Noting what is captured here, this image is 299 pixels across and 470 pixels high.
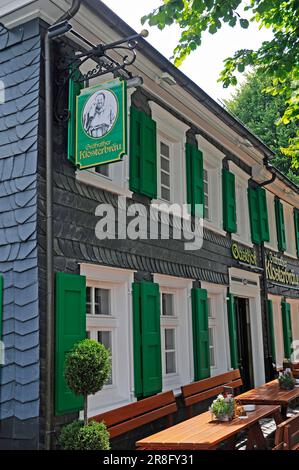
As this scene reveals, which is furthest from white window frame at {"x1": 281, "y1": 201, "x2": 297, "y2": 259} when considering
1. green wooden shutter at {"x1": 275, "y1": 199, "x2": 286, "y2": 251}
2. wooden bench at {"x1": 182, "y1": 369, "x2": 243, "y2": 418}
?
wooden bench at {"x1": 182, "y1": 369, "x2": 243, "y2": 418}

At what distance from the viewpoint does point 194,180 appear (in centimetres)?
958

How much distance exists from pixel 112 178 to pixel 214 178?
4.13 metres

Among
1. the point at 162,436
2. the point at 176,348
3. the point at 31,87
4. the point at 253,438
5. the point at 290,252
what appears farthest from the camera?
the point at 290,252

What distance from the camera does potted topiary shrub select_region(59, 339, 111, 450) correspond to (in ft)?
17.2

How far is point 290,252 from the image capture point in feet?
53.0

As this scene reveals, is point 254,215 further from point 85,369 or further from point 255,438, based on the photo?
point 85,369

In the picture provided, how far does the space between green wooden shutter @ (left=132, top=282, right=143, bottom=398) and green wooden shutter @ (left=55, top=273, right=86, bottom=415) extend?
120cm

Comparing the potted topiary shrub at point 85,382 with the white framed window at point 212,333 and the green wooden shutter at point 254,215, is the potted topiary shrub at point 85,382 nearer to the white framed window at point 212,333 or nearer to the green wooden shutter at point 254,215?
the white framed window at point 212,333

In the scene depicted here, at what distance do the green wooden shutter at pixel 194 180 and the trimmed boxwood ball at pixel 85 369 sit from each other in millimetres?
4453

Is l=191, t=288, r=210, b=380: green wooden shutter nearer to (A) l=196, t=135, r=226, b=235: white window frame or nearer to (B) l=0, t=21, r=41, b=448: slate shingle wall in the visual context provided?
(A) l=196, t=135, r=226, b=235: white window frame

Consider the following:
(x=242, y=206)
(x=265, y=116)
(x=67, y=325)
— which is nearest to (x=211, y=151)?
(x=242, y=206)

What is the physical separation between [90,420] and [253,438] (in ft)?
8.51

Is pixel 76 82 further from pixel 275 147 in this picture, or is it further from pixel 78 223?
pixel 275 147

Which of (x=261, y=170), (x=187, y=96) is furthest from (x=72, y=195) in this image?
(x=261, y=170)
